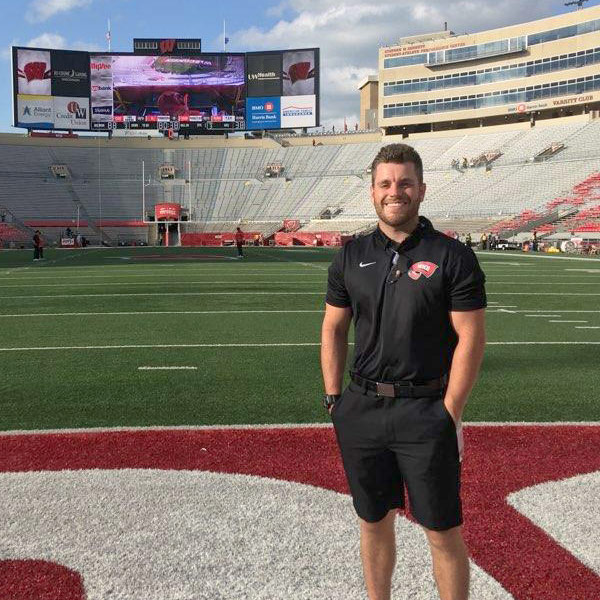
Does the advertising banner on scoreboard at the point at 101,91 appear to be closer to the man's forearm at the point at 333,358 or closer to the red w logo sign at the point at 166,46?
the red w logo sign at the point at 166,46

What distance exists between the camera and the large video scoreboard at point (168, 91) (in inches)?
2338

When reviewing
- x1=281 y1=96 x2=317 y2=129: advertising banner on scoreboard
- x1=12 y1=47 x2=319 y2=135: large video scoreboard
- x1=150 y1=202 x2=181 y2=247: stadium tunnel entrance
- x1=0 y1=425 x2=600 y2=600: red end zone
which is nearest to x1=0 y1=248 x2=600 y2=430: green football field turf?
x1=0 y1=425 x2=600 y2=600: red end zone

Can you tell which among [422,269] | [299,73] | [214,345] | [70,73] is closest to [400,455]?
[422,269]

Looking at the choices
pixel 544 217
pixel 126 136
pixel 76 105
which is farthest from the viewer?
pixel 126 136

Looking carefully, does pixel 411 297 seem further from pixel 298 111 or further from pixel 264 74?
pixel 264 74

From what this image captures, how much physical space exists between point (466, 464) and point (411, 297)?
2.26m

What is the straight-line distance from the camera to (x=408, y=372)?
251cm

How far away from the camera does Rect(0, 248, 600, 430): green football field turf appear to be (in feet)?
18.7

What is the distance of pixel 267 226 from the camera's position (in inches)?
2414

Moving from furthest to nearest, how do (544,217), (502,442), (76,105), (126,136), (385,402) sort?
(126,136)
(76,105)
(544,217)
(502,442)
(385,402)

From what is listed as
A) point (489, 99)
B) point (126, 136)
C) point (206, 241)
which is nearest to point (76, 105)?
point (126, 136)

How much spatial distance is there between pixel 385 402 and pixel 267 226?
194ft

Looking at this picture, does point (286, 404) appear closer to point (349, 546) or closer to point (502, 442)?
point (502, 442)

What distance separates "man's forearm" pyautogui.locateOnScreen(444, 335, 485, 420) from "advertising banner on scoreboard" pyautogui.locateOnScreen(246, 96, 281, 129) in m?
59.8
